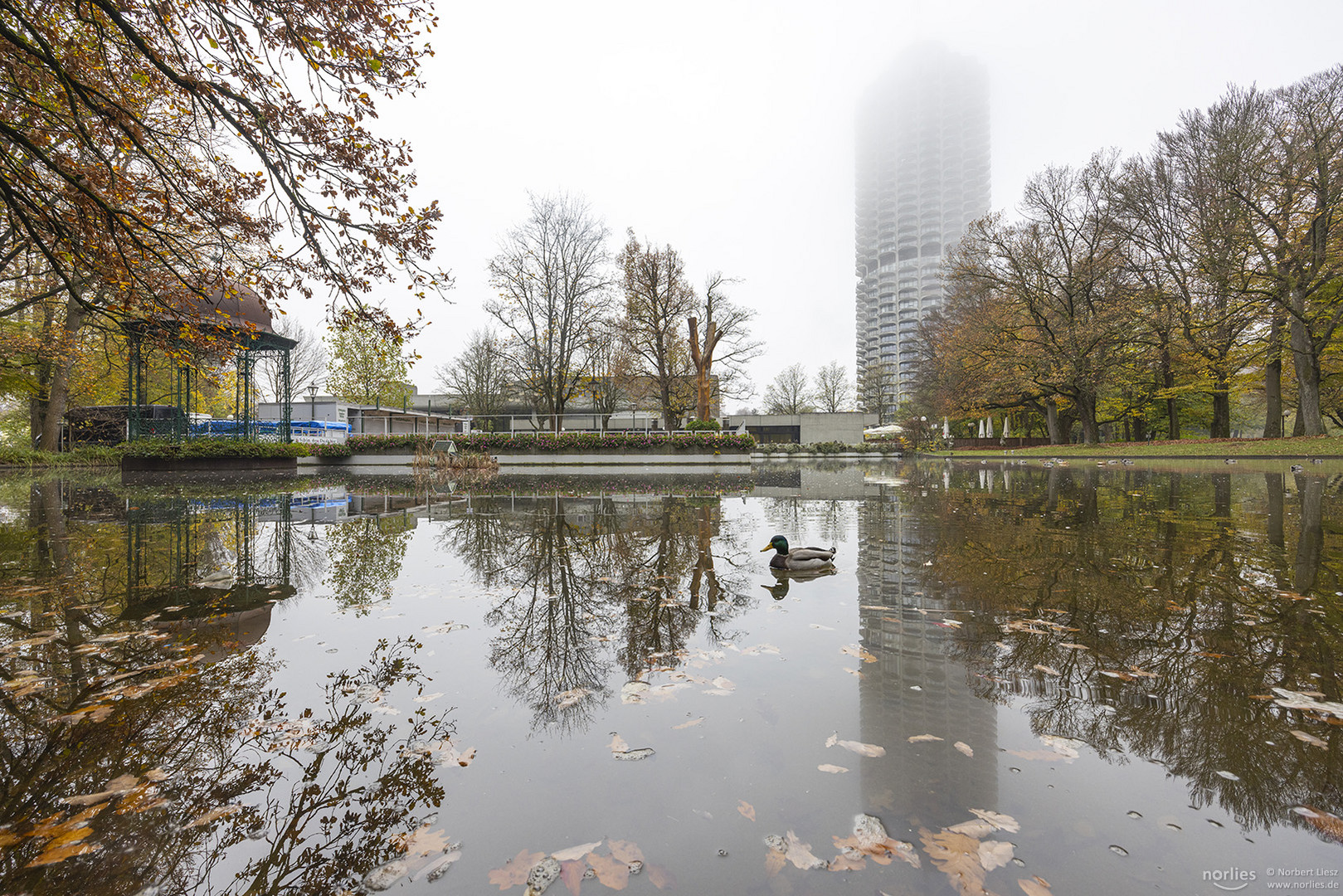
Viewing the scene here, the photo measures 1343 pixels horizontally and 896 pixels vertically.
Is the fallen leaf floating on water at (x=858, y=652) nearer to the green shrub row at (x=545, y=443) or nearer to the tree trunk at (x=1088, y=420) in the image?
the green shrub row at (x=545, y=443)

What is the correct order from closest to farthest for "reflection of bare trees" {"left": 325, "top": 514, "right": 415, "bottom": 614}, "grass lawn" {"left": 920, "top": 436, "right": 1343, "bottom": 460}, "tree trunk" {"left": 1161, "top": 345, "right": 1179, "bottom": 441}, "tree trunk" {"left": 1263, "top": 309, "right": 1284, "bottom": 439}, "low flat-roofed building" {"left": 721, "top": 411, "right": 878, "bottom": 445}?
"reflection of bare trees" {"left": 325, "top": 514, "right": 415, "bottom": 614}, "grass lawn" {"left": 920, "top": 436, "right": 1343, "bottom": 460}, "tree trunk" {"left": 1263, "top": 309, "right": 1284, "bottom": 439}, "tree trunk" {"left": 1161, "top": 345, "right": 1179, "bottom": 441}, "low flat-roofed building" {"left": 721, "top": 411, "right": 878, "bottom": 445}

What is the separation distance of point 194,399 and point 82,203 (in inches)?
1503

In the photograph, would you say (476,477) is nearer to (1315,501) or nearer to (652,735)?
(652,735)

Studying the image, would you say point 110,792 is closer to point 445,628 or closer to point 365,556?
point 445,628

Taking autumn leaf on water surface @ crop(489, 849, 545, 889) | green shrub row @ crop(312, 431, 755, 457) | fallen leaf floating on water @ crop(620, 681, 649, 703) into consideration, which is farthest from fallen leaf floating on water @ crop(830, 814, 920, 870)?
green shrub row @ crop(312, 431, 755, 457)

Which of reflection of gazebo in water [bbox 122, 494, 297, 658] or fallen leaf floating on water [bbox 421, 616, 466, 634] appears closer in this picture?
fallen leaf floating on water [bbox 421, 616, 466, 634]

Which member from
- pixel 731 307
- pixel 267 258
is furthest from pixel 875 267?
pixel 267 258

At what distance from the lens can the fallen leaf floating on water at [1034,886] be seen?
1.56m

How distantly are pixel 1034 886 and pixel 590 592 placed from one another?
3639 millimetres

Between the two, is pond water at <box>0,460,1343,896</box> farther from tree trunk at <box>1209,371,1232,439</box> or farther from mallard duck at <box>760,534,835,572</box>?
tree trunk at <box>1209,371,1232,439</box>

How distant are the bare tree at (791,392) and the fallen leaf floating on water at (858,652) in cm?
6823

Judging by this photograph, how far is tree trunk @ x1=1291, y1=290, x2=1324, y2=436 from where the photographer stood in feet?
66.3

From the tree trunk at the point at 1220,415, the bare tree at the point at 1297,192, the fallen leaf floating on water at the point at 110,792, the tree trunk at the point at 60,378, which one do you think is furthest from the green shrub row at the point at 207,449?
the tree trunk at the point at 1220,415

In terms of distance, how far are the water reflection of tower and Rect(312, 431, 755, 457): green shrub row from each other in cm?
2054
